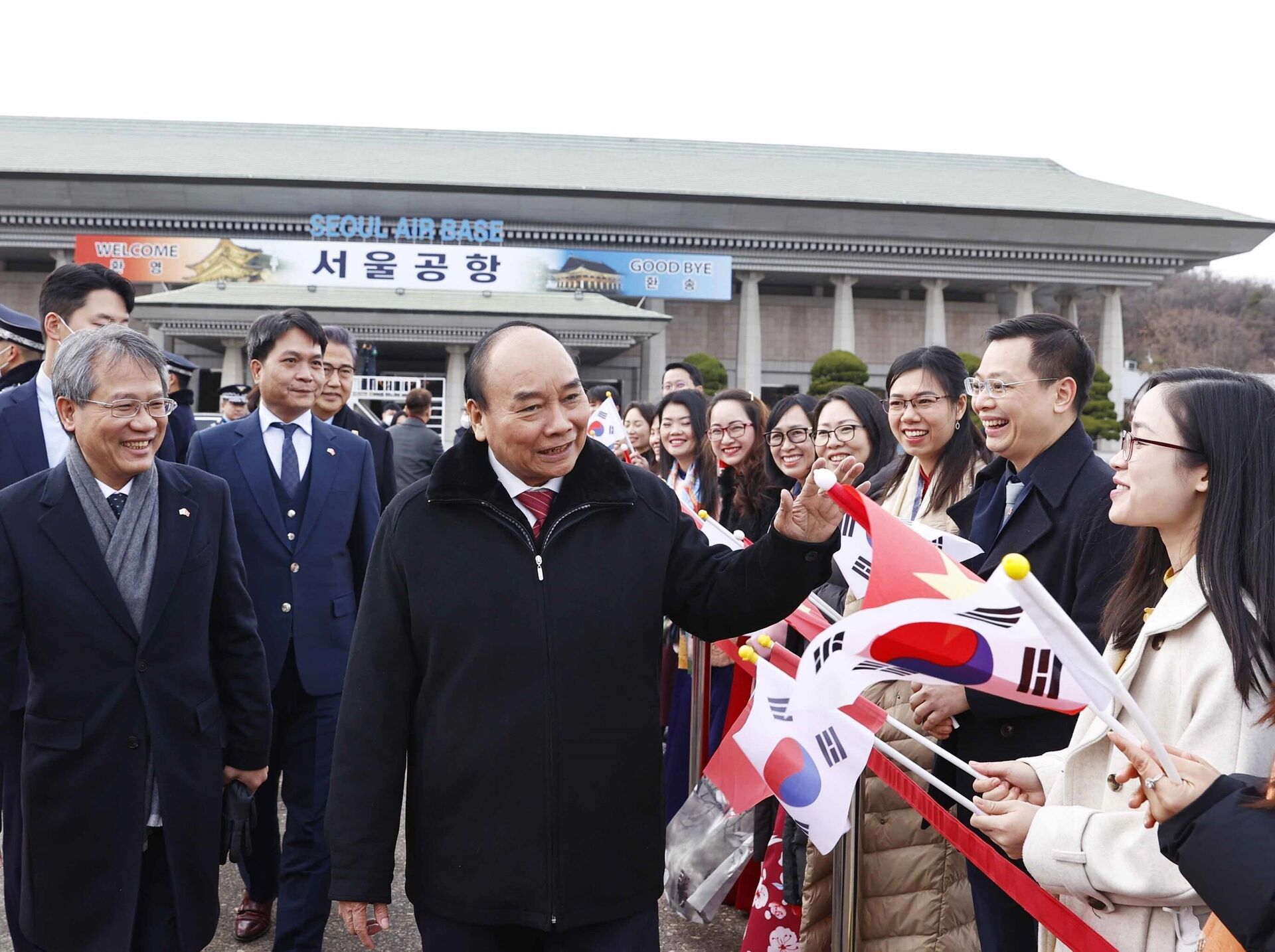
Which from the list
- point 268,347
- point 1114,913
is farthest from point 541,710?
point 268,347

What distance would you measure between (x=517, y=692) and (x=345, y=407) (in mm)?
3007

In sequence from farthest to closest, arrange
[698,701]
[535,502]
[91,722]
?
[698,701], [91,722], [535,502]

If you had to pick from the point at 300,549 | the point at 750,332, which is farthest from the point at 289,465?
the point at 750,332

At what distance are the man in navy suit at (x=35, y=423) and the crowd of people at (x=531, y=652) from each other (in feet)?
0.04

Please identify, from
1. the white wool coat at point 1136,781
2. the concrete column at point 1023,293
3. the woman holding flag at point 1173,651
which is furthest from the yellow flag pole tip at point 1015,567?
the concrete column at point 1023,293

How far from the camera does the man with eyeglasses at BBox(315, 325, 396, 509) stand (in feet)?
14.2

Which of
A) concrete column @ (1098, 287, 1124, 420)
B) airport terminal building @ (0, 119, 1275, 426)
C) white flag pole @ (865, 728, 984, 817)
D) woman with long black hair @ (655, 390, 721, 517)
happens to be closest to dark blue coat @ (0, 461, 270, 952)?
white flag pole @ (865, 728, 984, 817)

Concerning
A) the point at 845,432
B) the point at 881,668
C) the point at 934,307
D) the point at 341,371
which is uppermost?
the point at 934,307

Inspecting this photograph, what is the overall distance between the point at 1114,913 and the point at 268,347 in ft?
10.0

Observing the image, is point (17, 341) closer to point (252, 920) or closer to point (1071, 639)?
point (252, 920)

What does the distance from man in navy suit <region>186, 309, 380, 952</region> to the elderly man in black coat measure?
4.60 feet

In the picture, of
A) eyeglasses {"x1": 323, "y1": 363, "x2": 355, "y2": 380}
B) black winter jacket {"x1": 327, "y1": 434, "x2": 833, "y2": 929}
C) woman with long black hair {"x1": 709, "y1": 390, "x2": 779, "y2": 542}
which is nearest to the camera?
black winter jacket {"x1": 327, "y1": 434, "x2": 833, "y2": 929}

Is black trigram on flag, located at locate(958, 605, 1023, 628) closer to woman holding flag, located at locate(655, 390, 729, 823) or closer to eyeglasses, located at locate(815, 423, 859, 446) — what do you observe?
eyeglasses, located at locate(815, 423, 859, 446)

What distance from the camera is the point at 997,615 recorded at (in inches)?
66.2
